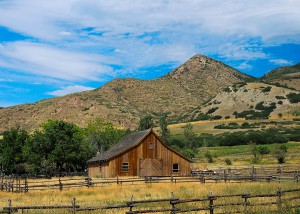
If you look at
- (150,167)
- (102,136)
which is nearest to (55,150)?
(150,167)

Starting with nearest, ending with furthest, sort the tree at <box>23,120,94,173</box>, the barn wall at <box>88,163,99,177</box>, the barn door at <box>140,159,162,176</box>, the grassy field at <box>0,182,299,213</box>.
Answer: the grassy field at <box>0,182,299,213</box>
the barn door at <box>140,159,162,176</box>
the barn wall at <box>88,163,99,177</box>
the tree at <box>23,120,94,173</box>

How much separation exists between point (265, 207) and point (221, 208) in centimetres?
221

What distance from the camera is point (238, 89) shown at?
502 feet

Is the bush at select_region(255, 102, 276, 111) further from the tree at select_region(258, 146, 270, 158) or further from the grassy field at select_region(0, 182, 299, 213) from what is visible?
the grassy field at select_region(0, 182, 299, 213)

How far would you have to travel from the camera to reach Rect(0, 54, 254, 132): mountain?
145625 mm

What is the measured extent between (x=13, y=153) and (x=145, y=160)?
88.4ft

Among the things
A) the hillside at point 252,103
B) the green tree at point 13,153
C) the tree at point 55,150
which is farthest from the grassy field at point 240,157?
the hillside at point 252,103

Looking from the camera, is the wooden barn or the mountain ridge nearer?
the wooden barn

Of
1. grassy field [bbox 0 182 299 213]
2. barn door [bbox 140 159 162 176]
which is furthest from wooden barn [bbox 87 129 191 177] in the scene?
grassy field [bbox 0 182 299 213]

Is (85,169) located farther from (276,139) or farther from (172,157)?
(276,139)

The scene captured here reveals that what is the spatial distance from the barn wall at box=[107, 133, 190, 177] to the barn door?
406mm

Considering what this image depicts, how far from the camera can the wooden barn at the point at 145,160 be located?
174 ft

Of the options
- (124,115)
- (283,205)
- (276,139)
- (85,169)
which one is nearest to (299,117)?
(276,139)

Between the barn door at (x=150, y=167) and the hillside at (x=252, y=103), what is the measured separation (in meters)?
82.5
